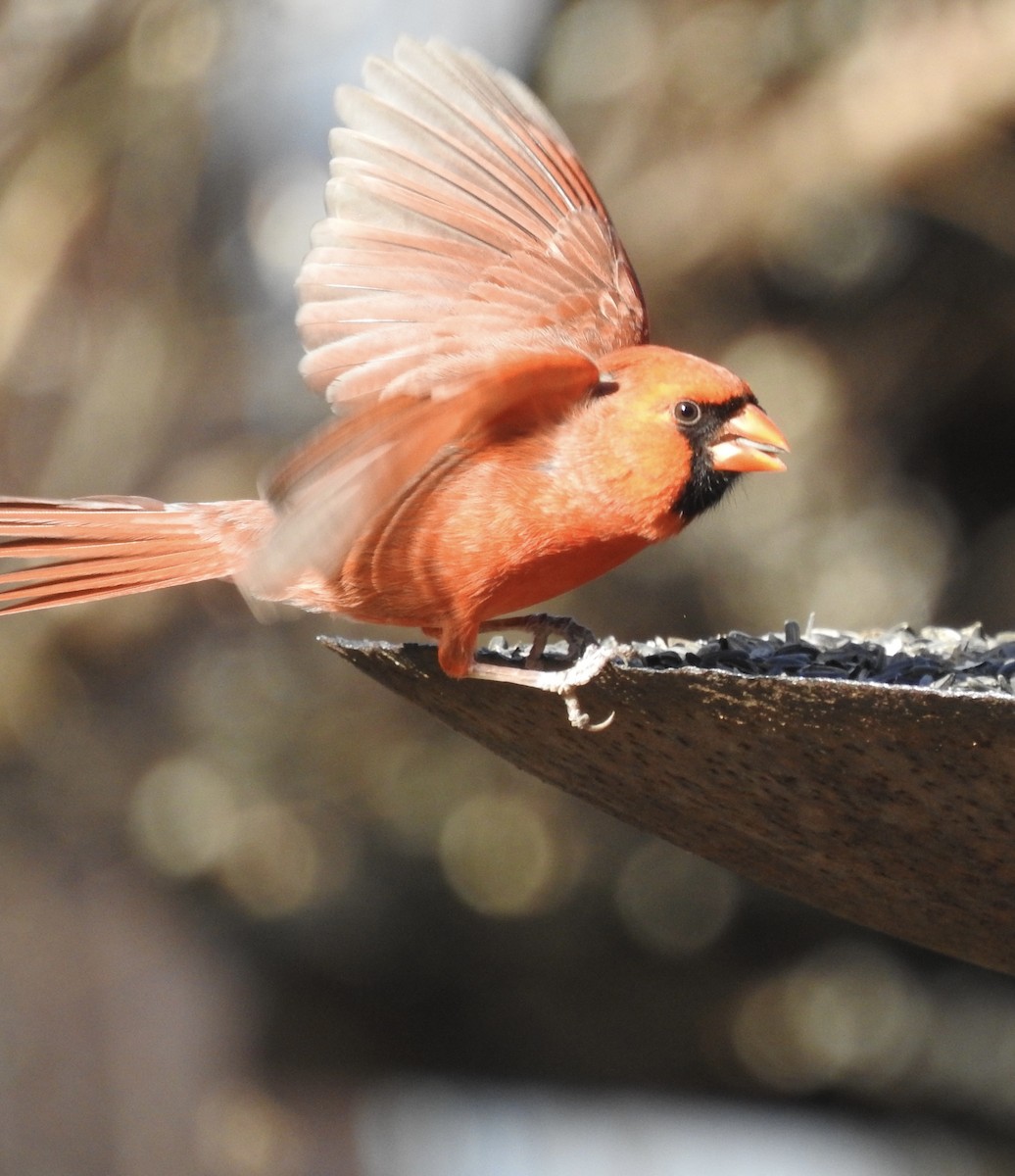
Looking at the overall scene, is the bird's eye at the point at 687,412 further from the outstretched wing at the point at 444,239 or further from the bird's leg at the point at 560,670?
the bird's leg at the point at 560,670

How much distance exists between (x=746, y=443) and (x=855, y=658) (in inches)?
12.9

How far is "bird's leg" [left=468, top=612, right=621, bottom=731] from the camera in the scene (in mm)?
1433

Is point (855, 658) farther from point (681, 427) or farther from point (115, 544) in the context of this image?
point (115, 544)

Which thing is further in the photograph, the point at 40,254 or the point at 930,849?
the point at 40,254

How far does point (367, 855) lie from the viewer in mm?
→ 4344

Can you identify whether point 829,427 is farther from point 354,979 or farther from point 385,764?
point 354,979

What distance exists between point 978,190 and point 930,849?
290 centimetres

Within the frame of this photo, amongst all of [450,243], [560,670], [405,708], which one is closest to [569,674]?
[560,670]

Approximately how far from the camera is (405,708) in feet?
13.8

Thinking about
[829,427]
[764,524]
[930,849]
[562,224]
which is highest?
[829,427]

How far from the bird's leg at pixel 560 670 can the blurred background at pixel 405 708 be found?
1.86 m

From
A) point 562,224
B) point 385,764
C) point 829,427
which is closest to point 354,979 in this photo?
point 385,764

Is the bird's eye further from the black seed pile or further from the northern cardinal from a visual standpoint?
the black seed pile

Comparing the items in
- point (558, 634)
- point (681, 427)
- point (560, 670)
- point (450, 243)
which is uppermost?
point (450, 243)
